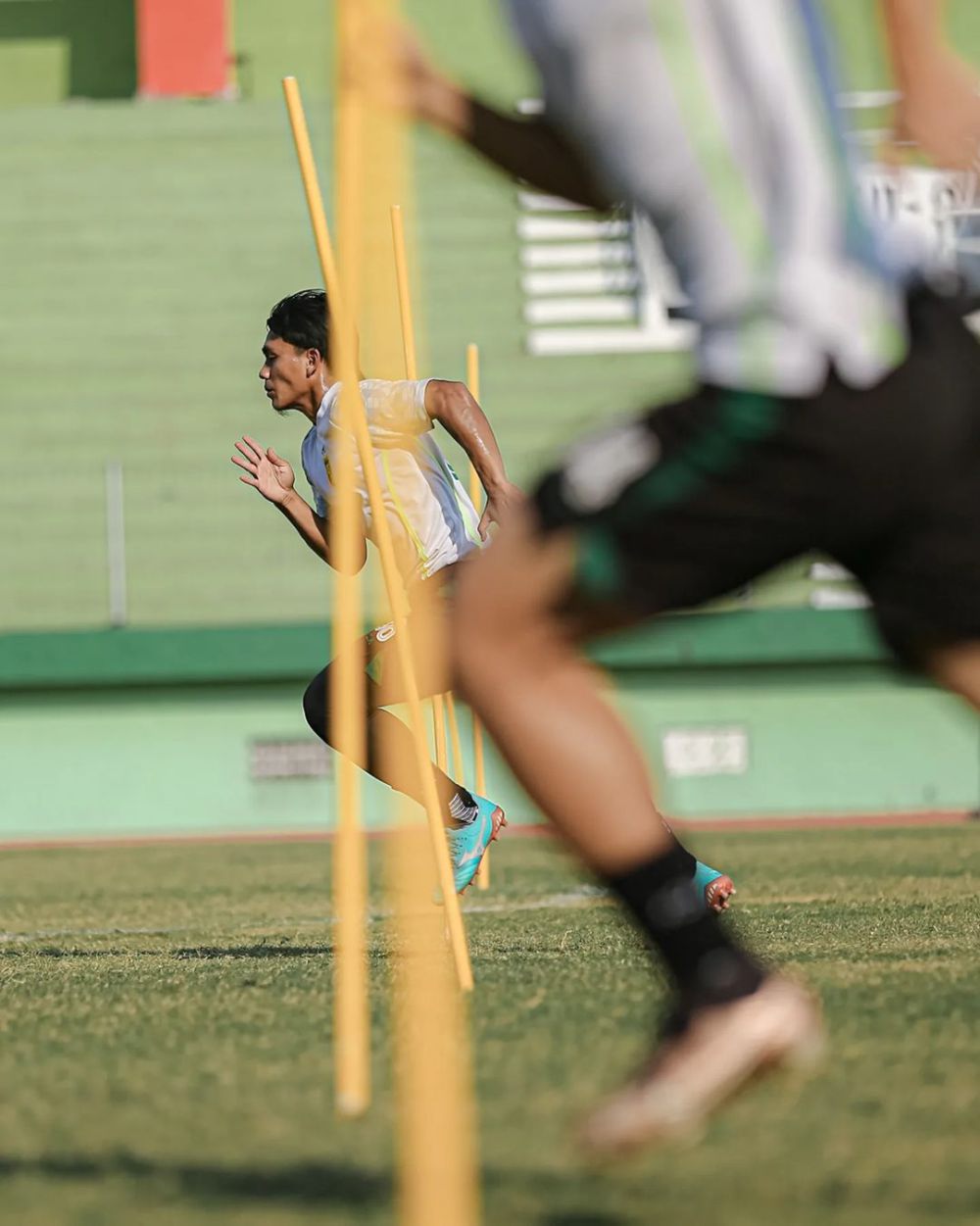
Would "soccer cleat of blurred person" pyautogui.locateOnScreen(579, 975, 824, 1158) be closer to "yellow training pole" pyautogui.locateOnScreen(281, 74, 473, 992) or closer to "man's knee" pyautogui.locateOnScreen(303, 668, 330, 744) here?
"yellow training pole" pyautogui.locateOnScreen(281, 74, 473, 992)

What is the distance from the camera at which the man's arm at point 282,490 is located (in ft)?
21.0

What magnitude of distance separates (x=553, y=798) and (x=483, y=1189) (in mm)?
491

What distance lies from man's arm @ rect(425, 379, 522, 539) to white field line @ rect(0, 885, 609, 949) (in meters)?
1.74

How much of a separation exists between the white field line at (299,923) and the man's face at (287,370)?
65.4 inches

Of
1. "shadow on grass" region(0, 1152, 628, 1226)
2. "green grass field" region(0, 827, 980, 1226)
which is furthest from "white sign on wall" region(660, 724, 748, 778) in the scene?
"shadow on grass" region(0, 1152, 628, 1226)

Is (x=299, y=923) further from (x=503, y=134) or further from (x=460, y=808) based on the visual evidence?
(x=503, y=134)

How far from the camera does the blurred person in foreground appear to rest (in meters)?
2.57

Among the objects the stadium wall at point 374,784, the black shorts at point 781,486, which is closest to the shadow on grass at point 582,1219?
the black shorts at point 781,486

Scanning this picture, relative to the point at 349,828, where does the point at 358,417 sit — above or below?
above

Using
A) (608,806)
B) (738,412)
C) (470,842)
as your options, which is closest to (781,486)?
(738,412)

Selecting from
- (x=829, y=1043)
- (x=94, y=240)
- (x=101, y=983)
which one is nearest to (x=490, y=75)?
(x=94, y=240)

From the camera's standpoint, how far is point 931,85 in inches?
102

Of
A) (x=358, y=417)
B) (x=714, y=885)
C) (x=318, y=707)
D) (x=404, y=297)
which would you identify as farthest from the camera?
(x=318, y=707)

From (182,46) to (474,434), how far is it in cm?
1311
